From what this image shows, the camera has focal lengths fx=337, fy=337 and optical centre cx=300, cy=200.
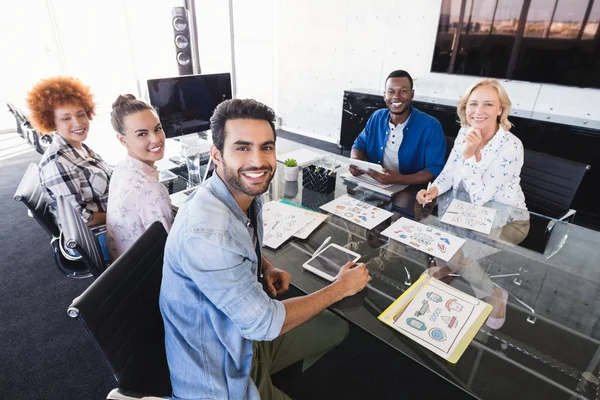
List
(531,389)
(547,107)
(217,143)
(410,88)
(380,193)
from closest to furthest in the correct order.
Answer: (531,389)
(217,143)
(380,193)
(410,88)
(547,107)

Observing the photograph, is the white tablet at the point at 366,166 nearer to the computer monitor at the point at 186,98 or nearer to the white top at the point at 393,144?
the white top at the point at 393,144

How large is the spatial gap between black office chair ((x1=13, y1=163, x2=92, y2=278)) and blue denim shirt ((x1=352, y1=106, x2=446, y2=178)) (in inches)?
75.4

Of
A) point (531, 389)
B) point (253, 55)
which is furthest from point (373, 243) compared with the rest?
point (253, 55)

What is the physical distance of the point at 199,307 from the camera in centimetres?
91

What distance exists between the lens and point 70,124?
189 centimetres

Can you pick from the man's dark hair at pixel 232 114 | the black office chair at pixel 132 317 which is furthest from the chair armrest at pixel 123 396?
the man's dark hair at pixel 232 114

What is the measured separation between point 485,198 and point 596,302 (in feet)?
2.40

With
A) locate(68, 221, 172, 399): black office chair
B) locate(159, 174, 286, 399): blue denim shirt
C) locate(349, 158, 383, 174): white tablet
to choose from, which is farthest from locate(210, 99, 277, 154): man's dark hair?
locate(349, 158, 383, 174): white tablet

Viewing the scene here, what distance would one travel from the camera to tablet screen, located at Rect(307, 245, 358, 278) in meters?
1.19

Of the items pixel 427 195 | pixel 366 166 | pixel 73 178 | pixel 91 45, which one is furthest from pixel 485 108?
pixel 91 45

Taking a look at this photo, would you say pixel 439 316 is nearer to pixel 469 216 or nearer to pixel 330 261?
pixel 330 261

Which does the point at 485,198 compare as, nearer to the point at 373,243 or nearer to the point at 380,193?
the point at 380,193

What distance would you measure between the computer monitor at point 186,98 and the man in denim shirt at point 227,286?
1.45 m

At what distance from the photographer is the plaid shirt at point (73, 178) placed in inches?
62.6
